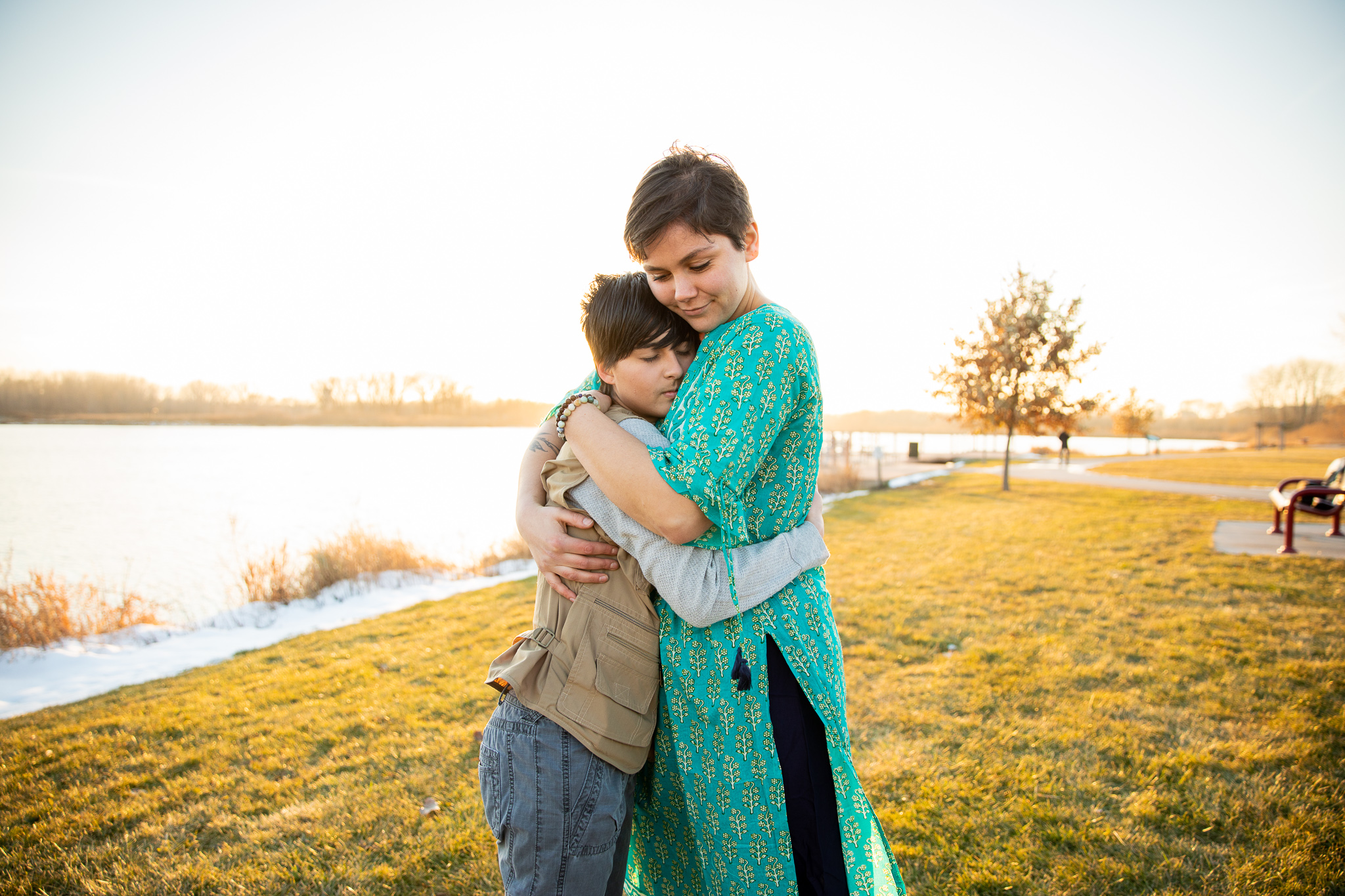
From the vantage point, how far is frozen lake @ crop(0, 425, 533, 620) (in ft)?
36.3

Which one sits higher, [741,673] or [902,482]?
[741,673]

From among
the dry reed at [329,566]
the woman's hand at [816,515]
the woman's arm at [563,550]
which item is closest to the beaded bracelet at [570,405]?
the woman's arm at [563,550]

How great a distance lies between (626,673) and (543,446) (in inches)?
28.9

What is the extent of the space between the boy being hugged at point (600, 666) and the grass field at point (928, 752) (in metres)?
1.81

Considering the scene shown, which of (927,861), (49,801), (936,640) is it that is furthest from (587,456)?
(936,640)

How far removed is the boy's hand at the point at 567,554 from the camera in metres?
1.44

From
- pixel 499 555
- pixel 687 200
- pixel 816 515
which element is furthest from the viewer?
pixel 499 555

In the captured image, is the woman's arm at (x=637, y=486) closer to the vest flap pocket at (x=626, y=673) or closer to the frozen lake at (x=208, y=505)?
the vest flap pocket at (x=626, y=673)

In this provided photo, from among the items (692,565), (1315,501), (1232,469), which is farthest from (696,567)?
(1232,469)

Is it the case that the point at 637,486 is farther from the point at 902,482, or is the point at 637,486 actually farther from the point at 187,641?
the point at 902,482

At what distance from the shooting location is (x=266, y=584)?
30.3 ft

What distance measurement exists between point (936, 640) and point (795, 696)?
15.0 ft

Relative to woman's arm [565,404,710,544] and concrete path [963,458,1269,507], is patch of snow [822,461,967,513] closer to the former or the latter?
concrete path [963,458,1269,507]

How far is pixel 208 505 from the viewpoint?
17.0m
